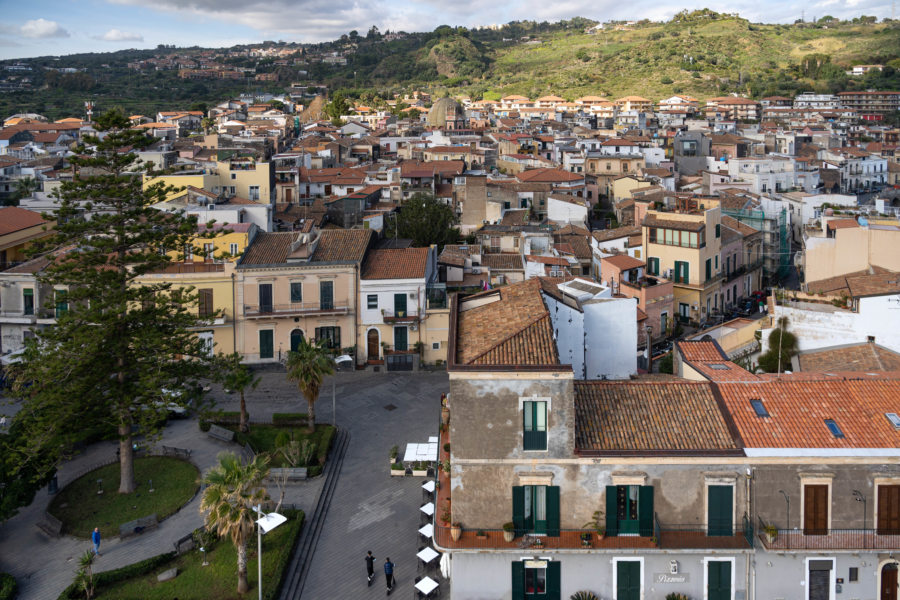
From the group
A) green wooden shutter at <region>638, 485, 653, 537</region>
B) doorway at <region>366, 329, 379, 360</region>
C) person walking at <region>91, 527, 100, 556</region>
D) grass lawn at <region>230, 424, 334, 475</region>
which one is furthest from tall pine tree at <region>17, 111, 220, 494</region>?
green wooden shutter at <region>638, 485, 653, 537</region>

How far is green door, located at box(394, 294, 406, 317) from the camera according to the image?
1319 inches

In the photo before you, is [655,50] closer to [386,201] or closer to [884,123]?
[884,123]

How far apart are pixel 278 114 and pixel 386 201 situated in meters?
58.2

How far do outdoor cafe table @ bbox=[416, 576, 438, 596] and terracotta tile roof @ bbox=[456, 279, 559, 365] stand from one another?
569 cm

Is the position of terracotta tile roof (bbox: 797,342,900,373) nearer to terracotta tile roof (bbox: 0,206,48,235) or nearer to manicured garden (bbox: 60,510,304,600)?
manicured garden (bbox: 60,510,304,600)

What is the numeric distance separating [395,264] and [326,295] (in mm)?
3411

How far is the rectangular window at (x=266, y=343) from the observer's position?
33.6 m

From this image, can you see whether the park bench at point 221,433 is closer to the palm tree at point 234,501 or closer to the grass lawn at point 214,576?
the grass lawn at point 214,576

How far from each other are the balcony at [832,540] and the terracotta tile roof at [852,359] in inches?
274

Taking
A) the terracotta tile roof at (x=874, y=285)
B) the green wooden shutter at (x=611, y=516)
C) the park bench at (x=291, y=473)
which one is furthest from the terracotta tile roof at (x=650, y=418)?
the park bench at (x=291, y=473)

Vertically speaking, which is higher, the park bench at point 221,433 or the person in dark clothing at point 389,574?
the park bench at point 221,433

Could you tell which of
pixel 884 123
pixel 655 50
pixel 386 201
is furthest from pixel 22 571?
pixel 655 50

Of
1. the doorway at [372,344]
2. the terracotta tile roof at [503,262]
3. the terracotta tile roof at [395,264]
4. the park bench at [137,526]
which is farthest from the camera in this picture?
the terracotta tile roof at [503,262]

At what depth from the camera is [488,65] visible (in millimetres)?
162750
